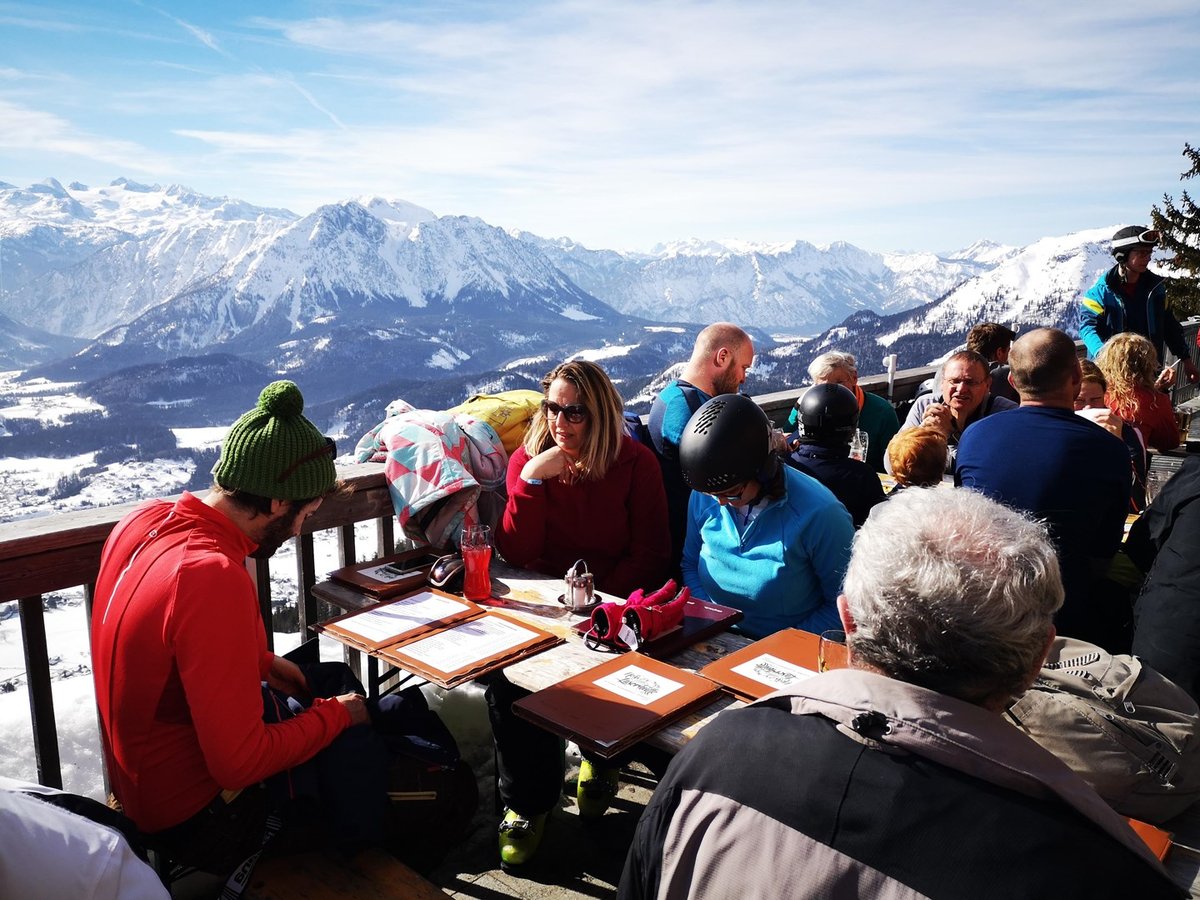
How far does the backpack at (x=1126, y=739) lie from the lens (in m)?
1.88

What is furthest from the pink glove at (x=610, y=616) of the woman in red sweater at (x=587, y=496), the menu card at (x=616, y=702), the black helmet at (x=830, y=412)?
the black helmet at (x=830, y=412)

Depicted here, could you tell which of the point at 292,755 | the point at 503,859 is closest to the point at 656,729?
the point at 292,755

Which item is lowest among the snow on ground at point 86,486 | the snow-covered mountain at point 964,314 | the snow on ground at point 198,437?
the snow on ground at point 86,486

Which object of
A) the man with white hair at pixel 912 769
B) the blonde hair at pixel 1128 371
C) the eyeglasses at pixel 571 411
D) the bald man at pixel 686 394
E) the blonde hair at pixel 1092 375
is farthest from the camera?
the blonde hair at pixel 1128 371

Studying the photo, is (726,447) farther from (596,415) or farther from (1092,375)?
(1092,375)

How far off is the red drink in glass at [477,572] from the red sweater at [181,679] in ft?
3.24

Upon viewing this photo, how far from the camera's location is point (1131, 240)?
7.75 meters

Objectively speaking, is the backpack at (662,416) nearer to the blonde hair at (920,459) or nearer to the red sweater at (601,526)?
the red sweater at (601,526)

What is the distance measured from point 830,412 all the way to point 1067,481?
99 centimetres

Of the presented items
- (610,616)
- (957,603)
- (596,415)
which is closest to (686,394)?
(596,415)

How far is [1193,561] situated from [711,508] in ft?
5.33

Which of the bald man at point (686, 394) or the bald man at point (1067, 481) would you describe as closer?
the bald man at point (1067, 481)

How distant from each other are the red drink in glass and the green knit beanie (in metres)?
0.82

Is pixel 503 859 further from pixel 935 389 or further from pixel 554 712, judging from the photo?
pixel 935 389
